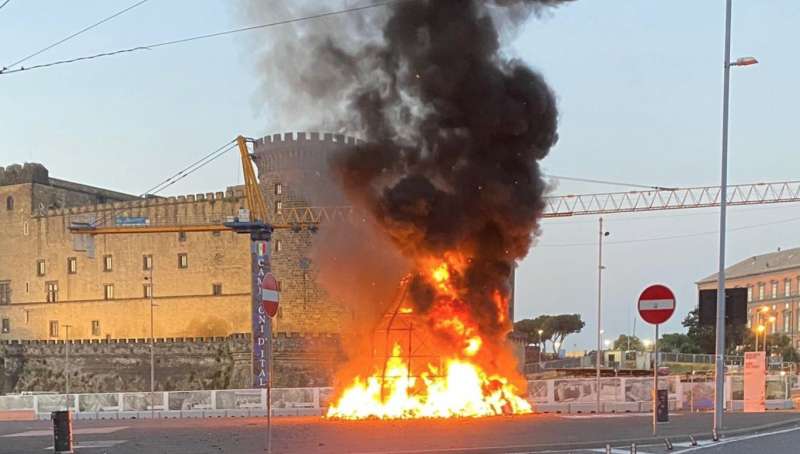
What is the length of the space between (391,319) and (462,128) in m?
5.75

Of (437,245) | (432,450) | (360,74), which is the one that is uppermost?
(360,74)

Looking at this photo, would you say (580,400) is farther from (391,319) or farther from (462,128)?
(462,128)

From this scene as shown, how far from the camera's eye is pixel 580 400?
94.1ft

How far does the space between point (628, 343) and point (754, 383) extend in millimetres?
107018

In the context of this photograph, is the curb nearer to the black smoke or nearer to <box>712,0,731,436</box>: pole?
<box>712,0,731,436</box>: pole

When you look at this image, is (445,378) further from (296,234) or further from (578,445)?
(296,234)

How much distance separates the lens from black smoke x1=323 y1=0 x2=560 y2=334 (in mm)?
22656

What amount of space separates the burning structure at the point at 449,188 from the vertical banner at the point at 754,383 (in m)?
6.58

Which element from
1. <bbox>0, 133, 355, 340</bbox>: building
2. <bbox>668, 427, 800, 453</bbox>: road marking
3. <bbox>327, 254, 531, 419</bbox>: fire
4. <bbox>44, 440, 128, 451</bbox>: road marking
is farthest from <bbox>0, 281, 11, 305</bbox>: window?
<bbox>668, 427, 800, 453</bbox>: road marking

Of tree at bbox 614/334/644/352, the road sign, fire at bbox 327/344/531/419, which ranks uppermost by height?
the road sign

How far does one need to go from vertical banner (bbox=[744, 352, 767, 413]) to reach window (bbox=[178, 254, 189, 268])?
68.6 m

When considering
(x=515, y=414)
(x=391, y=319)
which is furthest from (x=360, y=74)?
(x=515, y=414)

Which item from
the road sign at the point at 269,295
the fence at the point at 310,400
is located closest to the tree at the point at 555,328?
the fence at the point at 310,400

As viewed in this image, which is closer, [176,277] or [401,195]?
[401,195]
